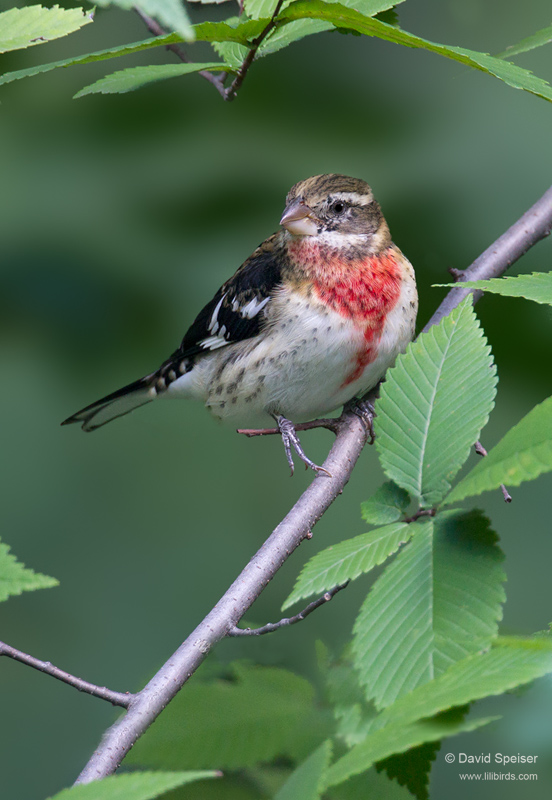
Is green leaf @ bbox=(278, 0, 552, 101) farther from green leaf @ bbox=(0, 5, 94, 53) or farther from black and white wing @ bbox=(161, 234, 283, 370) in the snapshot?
black and white wing @ bbox=(161, 234, 283, 370)

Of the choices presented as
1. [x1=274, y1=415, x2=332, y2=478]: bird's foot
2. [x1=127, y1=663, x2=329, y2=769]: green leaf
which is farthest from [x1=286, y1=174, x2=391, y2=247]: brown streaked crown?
[x1=127, y1=663, x2=329, y2=769]: green leaf

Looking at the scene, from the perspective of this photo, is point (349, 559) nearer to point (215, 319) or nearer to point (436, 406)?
point (436, 406)

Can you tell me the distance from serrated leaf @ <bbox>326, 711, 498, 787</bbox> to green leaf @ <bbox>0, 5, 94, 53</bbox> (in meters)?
0.66

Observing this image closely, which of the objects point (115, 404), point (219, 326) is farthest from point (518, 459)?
point (115, 404)

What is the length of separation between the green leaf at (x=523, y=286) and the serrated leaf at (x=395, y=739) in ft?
1.19

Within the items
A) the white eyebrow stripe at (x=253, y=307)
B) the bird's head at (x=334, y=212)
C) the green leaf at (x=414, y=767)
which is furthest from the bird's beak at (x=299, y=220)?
the green leaf at (x=414, y=767)

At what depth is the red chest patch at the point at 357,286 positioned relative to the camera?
1439mm

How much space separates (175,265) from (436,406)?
1.26 metres

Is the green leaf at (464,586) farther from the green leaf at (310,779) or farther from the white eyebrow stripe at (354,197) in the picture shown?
the white eyebrow stripe at (354,197)

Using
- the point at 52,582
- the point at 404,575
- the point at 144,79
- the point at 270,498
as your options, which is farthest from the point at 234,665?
the point at 270,498

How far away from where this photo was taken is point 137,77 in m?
0.96

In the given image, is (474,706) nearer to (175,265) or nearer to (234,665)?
(234,665)

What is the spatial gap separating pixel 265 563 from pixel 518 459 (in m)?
0.45

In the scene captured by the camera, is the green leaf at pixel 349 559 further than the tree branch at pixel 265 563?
No
